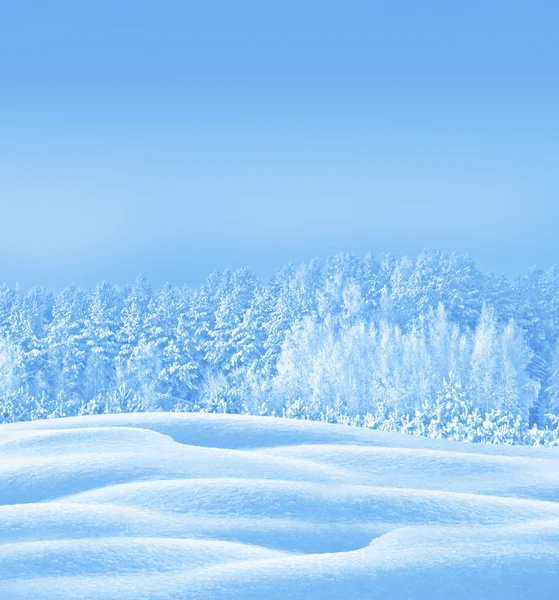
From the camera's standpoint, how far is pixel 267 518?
7.29 meters

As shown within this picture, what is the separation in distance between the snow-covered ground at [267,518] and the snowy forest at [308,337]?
1335 inches

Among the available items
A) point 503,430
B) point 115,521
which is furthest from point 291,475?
point 503,430

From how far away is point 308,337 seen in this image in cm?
5272

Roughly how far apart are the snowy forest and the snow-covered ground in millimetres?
33917

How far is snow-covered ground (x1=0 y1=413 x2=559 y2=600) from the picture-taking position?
5.86 metres

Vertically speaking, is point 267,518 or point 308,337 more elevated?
point 267,518

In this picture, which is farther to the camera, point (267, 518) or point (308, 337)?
point (308, 337)

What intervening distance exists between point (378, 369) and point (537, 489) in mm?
40159

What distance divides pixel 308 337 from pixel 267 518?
45471 millimetres

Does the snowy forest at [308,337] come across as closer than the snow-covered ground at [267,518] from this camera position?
No

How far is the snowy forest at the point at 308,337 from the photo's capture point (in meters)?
48.7

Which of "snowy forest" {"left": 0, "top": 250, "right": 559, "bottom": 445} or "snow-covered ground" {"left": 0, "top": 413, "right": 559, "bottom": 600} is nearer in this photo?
"snow-covered ground" {"left": 0, "top": 413, "right": 559, "bottom": 600}

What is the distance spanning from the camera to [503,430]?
17.7 metres

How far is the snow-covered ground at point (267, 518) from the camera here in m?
5.86
